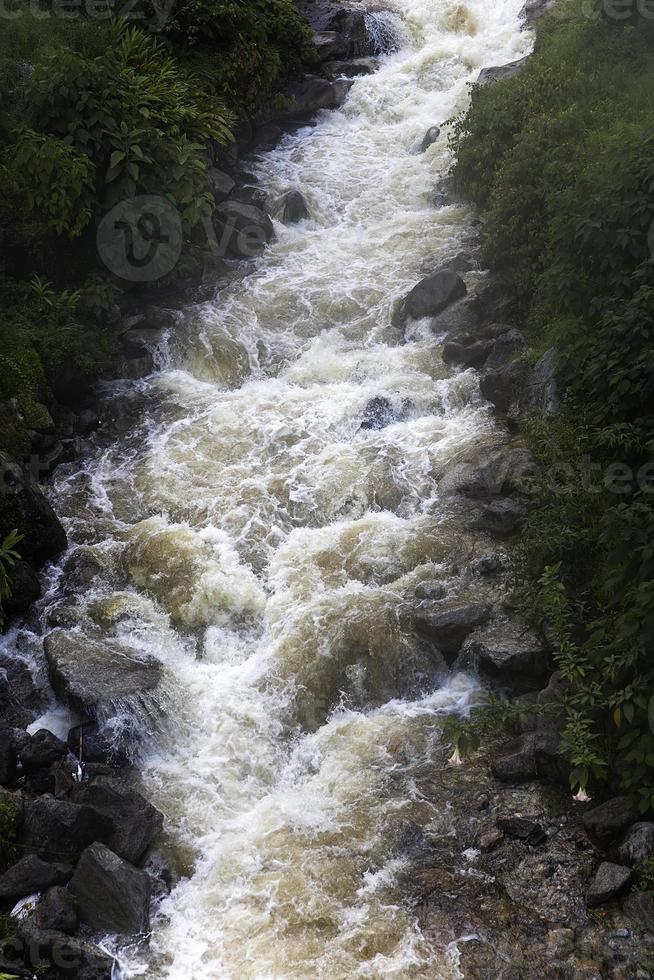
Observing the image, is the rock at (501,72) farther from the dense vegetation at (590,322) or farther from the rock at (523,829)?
the rock at (523,829)

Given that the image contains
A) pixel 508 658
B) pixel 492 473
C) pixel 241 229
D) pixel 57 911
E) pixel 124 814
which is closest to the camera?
pixel 57 911

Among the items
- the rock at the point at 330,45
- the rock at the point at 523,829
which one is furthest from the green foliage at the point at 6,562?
the rock at the point at 330,45

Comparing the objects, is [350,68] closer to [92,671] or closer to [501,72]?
[501,72]

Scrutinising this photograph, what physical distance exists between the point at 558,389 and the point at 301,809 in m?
6.11

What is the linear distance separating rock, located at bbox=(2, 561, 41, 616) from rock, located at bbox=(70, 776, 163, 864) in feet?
8.82

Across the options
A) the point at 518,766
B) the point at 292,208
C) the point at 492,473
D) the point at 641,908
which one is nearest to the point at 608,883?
the point at 641,908

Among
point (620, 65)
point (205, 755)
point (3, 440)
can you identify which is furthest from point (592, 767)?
point (620, 65)

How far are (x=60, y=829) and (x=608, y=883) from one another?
4.78 meters

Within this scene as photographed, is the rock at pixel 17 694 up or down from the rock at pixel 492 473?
down

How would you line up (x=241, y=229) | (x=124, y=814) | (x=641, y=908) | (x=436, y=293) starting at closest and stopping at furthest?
(x=641, y=908)
(x=124, y=814)
(x=436, y=293)
(x=241, y=229)

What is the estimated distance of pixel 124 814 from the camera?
8156 millimetres

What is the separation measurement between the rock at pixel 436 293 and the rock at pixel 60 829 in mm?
9613

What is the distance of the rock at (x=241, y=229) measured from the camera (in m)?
16.5

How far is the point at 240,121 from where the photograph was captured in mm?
18922
